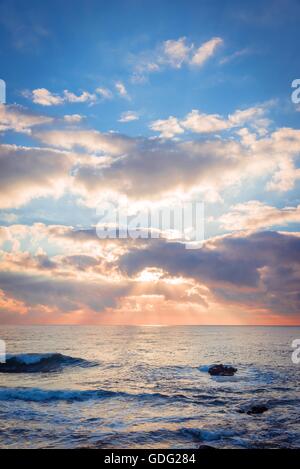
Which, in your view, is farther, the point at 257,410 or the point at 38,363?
the point at 38,363

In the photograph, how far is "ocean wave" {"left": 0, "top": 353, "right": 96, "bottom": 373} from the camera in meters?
44.7

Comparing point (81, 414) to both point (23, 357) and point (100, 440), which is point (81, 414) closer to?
point (100, 440)

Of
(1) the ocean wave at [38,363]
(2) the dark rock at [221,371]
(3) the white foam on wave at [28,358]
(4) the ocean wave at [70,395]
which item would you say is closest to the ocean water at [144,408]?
(4) the ocean wave at [70,395]

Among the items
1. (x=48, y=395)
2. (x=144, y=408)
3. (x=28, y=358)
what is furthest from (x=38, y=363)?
(x=144, y=408)

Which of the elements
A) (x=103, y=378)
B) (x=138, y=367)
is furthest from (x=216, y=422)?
(x=138, y=367)

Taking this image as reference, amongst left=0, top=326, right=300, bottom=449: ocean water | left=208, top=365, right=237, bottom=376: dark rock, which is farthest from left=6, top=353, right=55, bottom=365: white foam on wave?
left=208, top=365, right=237, bottom=376: dark rock

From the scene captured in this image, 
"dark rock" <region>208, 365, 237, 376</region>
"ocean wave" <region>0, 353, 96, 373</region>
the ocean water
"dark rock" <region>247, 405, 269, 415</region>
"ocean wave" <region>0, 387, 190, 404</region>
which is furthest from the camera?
"ocean wave" <region>0, 353, 96, 373</region>

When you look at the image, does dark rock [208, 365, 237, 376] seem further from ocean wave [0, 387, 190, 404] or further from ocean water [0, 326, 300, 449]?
ocean wave [0, 387, 190, 404]

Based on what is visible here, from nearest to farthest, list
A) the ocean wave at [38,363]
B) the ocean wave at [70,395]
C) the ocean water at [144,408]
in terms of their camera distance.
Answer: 1. the ocean water at [144,408]
2. the ocean wave at [70,395]
3. the ocean wave at [38,363]

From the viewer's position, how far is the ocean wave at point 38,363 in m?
44.7

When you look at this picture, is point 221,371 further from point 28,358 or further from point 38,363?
point 28,358

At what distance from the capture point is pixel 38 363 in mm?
47969

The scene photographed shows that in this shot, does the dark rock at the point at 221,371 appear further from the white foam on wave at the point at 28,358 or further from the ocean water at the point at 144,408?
the white foam on wave at the point at 28,358

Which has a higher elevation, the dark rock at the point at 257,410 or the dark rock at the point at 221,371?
the dark rock at the point at 257,410
